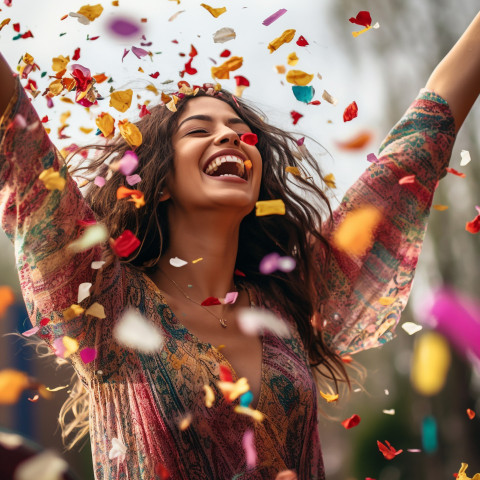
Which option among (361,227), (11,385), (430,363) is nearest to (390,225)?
(361,227)

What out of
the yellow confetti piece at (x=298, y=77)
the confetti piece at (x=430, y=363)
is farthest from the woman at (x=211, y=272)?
the confetti piece at (x=430, y=363)

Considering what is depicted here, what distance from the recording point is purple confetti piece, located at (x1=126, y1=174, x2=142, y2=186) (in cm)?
203

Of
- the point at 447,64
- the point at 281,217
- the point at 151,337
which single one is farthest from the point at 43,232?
the point at 447,64

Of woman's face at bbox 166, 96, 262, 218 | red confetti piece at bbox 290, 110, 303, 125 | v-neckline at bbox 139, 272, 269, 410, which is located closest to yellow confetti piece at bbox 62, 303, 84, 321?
v-neckline at bbox 139, 272, 269, 410

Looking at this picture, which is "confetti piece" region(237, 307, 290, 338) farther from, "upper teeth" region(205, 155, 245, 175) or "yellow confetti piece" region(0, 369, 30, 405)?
"yellow confetti piece" region(0, 369, 30, 405)

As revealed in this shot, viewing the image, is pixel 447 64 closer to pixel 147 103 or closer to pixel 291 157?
pixel 291 157

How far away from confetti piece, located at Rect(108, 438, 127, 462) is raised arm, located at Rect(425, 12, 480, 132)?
148 centimetres

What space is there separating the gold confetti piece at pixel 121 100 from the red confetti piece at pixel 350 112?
734 millimetres

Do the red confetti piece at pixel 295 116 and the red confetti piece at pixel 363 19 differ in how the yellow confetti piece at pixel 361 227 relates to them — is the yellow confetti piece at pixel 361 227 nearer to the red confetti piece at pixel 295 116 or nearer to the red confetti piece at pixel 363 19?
the red confetti piece at pixel 295 116

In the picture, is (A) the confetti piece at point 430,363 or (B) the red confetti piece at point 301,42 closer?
(B) the red confetti piece at point 301,42

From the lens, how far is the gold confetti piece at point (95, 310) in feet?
5.22

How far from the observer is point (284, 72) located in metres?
2.07

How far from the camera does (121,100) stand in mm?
1986

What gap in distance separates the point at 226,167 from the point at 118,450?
3.14 feet
